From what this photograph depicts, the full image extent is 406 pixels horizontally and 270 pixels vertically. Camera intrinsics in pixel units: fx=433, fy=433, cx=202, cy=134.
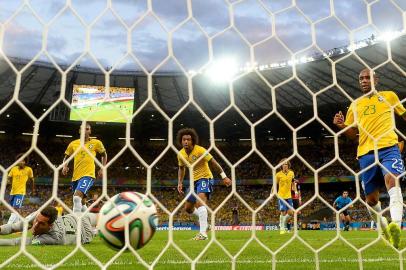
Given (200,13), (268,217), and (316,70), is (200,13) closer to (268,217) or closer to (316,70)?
(316,70)

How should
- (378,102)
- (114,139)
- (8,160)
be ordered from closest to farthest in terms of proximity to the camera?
(378,102), (8,160), (114,139)

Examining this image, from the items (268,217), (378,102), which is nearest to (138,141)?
(268,217)

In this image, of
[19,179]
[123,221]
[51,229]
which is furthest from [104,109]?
[123,221]

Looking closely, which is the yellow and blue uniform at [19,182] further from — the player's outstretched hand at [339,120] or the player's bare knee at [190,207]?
the player's outstretched hand at [339,120]

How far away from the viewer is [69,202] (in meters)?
27.6

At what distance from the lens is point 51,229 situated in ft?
17.4

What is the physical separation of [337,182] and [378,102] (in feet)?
84.8

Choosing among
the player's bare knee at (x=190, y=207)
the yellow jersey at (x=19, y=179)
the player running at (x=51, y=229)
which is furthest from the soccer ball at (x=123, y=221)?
the yellow jersey at (x=19, y=179)

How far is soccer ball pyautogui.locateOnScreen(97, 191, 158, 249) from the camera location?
237 centimetres

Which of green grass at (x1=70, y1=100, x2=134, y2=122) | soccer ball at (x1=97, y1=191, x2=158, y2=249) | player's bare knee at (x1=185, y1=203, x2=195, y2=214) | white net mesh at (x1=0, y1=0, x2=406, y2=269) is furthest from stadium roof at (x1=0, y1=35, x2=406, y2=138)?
soccer ball at (x1=97, y1=191, x2=158, y2=249)

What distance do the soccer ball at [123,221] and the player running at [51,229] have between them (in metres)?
2.44

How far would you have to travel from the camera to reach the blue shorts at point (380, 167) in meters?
4.07

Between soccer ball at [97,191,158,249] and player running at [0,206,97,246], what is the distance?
244 centimetres

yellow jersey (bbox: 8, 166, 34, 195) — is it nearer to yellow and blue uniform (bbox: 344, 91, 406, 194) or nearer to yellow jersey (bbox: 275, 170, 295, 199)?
yellow jersey (bbox: 275, 170, 295, 199)
